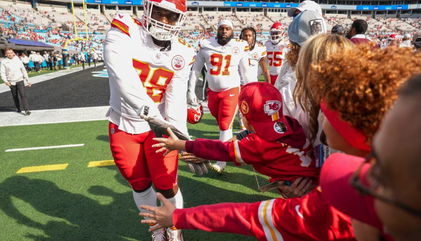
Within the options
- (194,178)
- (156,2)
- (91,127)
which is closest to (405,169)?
(156,2)

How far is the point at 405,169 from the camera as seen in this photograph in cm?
41

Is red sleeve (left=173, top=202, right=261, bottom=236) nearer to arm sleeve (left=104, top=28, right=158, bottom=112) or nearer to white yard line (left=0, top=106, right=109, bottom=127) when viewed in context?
arm sleeve (left=104, top=28, right=158, bottom=112)

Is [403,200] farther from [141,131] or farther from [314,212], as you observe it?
[141,131]

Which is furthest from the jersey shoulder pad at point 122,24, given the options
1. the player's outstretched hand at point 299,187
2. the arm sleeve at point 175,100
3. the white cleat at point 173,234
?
the white cleat at point 173,234

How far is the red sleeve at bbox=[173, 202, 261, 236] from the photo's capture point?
1.02 meters

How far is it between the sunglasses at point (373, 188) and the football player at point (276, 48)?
18.6ft

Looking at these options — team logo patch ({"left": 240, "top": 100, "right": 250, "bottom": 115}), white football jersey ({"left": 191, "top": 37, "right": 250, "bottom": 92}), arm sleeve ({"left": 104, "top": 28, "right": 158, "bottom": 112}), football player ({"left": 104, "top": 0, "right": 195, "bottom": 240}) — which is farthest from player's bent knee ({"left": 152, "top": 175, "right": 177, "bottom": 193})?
white football jersey ({"left": 191, "top": 37, "right": 250, "bottom": 92})

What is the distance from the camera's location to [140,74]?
198cm

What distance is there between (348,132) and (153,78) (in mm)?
1556

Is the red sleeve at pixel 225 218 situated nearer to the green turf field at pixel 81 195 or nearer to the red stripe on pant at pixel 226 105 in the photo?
the green turf field at pixel 81 195

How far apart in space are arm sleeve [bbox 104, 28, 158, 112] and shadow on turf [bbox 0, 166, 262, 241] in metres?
1.37

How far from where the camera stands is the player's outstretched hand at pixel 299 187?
135 centimetres

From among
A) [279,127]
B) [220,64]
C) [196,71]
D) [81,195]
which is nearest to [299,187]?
[279,127]

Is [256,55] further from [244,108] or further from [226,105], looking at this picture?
[244,108]
